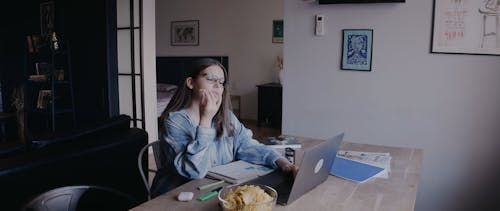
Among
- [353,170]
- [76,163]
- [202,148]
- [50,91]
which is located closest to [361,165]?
[353,170]

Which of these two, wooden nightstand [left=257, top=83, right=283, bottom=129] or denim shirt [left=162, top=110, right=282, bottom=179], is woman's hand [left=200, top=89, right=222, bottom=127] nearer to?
denim shirt [left=162, top=110, right=282, bottom=179]

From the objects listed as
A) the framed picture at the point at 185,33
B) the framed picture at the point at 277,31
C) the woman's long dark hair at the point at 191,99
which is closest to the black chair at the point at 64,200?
the woman's long dark hair at the point at 191,99

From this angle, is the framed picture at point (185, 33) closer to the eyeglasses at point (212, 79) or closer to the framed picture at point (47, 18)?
the framed picture at point (47, 18)

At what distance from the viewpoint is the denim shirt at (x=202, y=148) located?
148 centimetres

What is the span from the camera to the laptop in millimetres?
1218

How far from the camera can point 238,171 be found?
155 cm

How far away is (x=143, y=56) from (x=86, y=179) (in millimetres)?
2284

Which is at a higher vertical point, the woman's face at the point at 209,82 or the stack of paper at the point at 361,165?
the woman's face at the point at 209,82

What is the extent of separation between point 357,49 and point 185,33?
194 inches

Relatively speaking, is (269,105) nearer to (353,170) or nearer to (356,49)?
(356,49)

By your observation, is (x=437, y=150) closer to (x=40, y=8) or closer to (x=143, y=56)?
(x=143, y=56)

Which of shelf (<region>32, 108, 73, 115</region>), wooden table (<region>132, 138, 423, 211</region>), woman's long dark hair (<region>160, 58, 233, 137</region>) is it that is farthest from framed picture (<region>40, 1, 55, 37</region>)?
wooden table (<region>132, 138, 423, 211</region>)

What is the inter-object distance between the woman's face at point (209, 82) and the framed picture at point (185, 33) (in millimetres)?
5534

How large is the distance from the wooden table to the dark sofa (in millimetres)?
855
